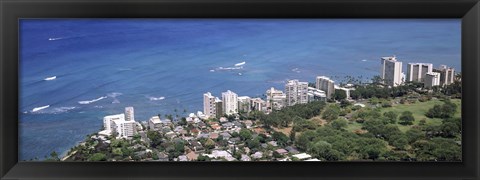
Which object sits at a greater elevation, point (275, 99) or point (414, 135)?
point (275, 99)

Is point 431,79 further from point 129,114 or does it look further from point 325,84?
point 129,114

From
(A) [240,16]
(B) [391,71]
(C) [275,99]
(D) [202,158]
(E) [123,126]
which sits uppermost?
(A) [240,16]

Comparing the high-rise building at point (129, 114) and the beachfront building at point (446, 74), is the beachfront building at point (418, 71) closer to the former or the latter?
the beachfront building at point (446, 74)

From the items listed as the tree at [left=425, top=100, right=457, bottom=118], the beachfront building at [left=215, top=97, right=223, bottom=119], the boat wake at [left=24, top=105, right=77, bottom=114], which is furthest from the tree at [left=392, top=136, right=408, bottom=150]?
the boat wake at [left=24, top=105, right=77, bottom=114]

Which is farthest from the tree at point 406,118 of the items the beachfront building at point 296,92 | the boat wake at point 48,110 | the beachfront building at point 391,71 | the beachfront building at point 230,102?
the boat wake at point 48,110

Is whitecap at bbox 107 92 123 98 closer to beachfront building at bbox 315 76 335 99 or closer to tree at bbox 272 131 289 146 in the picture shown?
tree at bbox 272 131 289 146

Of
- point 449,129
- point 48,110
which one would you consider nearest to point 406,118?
point 449,129

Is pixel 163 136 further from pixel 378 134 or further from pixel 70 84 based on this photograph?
pixel 378 134
